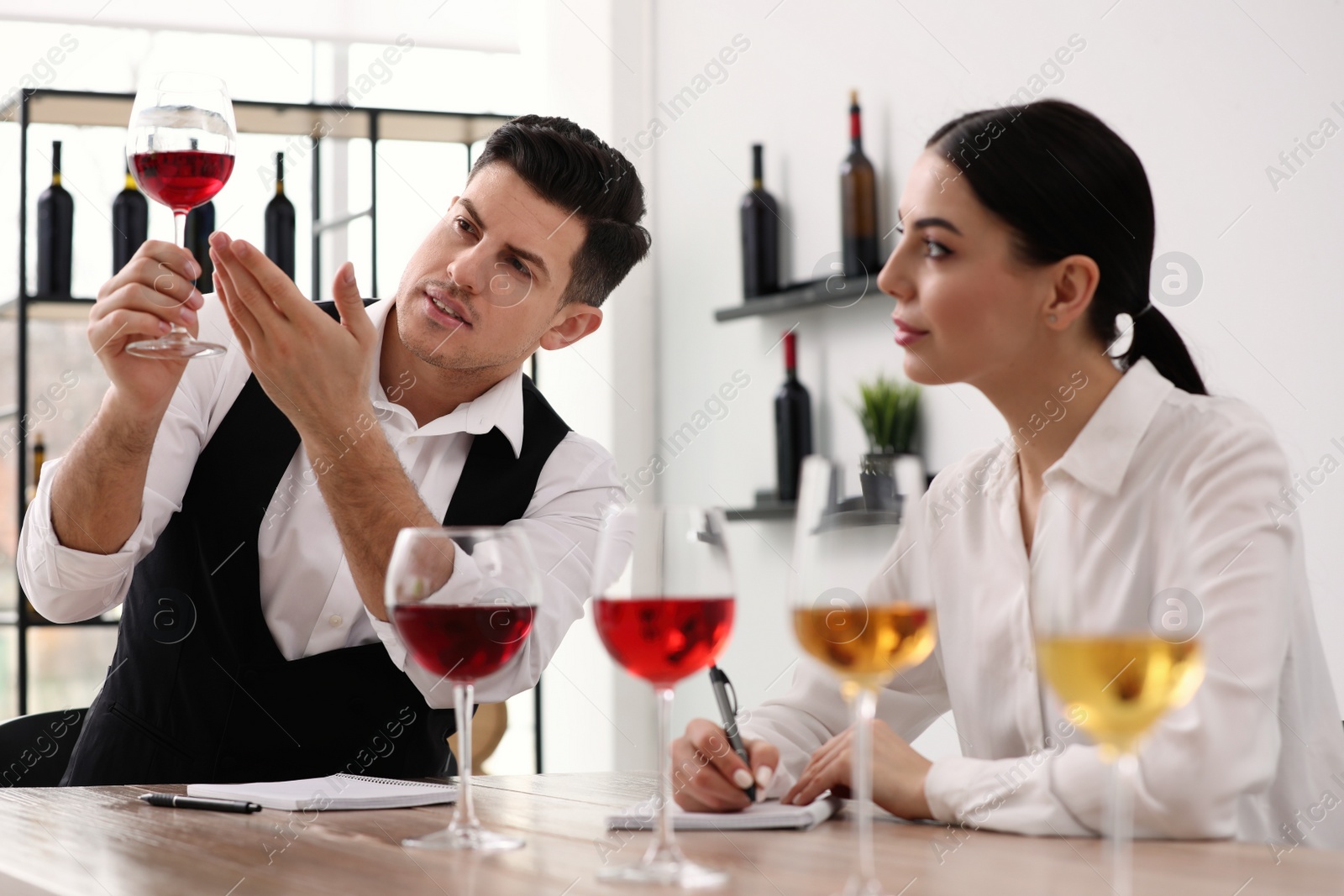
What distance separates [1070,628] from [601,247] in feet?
5.55

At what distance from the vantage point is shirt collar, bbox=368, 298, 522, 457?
197 cm

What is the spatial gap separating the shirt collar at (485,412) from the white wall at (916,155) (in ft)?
4.05

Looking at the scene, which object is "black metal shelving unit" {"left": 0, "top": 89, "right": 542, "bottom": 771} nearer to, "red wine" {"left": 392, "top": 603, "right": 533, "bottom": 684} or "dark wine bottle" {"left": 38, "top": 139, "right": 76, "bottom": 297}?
"dark wine bottle" {"left": 38, "top": 139, "right": 76, "bottom": 297}

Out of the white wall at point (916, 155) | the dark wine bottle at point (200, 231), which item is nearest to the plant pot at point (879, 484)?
the white wall at point (916, 155)

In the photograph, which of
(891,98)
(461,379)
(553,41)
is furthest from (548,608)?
(553,41)

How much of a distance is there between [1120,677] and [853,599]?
16cm

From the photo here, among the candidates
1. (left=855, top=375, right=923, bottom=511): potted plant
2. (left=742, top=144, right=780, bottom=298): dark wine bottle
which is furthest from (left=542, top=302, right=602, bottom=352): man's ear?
(left=742, top=144, right=780, bottom=298): dark wine bottle

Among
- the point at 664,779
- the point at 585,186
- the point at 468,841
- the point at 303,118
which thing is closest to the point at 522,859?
the point at 468,841

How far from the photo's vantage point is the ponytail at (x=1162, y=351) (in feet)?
5.17

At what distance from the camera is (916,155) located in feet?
10.0

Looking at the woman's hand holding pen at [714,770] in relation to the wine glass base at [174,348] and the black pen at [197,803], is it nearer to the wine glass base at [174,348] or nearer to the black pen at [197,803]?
the black pen at [197,803]

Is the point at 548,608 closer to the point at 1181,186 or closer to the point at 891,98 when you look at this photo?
the point at 1181,186

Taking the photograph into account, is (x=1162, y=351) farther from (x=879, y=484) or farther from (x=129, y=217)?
(x=129, y=217)

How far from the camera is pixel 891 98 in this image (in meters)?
3.18
